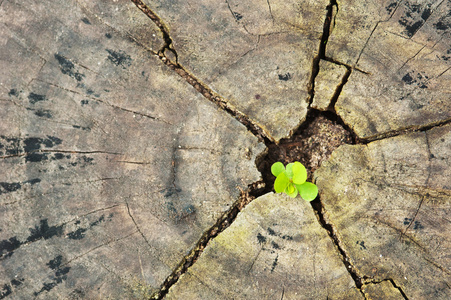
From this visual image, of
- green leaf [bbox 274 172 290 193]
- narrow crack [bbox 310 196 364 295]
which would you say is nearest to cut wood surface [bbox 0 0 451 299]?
narrow crack [bbox 310 196 364 295]

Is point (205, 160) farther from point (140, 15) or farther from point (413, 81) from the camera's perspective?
point (413, 81)

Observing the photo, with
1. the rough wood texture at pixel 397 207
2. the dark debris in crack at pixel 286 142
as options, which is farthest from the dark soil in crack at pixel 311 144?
the rough wood texture at pixel 397 207

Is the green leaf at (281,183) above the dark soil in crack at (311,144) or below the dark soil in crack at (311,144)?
below

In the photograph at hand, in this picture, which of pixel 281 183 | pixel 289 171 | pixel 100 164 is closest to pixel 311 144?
pixel 289 171

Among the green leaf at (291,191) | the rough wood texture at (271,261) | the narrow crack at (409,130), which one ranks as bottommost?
the rough wood texture at (271,261)

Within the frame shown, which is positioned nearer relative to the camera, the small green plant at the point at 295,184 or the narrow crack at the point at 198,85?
the small green plant at the point at 295,184

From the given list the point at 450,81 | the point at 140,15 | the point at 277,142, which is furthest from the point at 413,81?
the point at 140,15

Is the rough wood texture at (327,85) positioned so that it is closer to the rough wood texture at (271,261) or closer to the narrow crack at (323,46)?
the narrow crack at (323,46)
